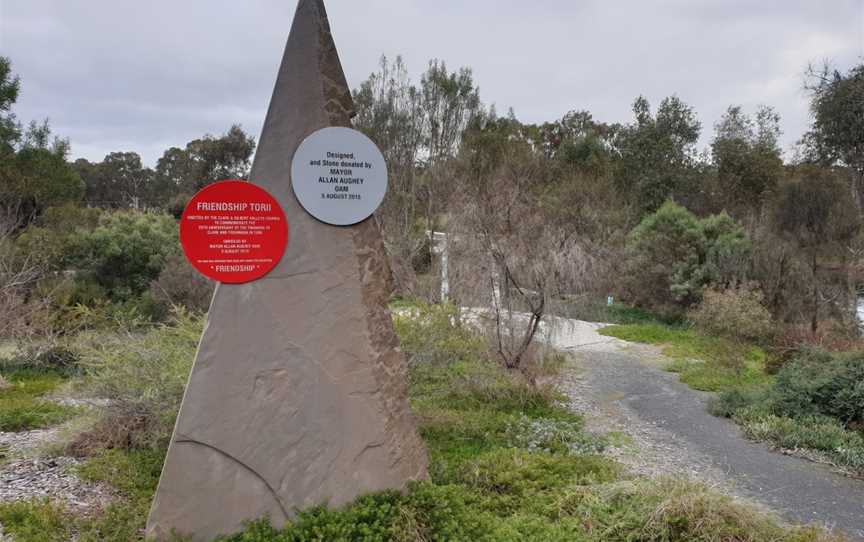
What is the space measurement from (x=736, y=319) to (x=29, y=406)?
10.9 metres

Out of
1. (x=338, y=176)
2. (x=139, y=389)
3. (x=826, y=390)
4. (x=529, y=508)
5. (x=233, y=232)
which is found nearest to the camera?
(x=233, y=232)

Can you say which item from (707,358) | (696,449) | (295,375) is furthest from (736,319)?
(295,375)

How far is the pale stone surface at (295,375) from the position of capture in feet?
11.0

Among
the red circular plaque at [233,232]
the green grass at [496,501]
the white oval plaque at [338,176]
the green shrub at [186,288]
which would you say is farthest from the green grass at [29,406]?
the white oval plaque at [338,176]

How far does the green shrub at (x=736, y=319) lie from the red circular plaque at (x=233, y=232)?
9.54 metres

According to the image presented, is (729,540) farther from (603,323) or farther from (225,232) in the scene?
(603,323)

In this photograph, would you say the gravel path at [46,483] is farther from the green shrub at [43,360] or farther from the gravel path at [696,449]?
the gravel path at [696,449]

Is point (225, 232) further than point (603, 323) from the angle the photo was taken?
No

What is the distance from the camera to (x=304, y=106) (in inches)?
138

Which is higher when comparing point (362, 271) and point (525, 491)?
point (362, 271)

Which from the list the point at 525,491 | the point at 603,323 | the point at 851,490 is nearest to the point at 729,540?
the point at 525,491

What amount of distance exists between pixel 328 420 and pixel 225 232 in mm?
1311

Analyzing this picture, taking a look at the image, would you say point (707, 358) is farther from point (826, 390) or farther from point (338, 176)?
point (338, 176)

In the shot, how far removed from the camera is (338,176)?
358 cm
